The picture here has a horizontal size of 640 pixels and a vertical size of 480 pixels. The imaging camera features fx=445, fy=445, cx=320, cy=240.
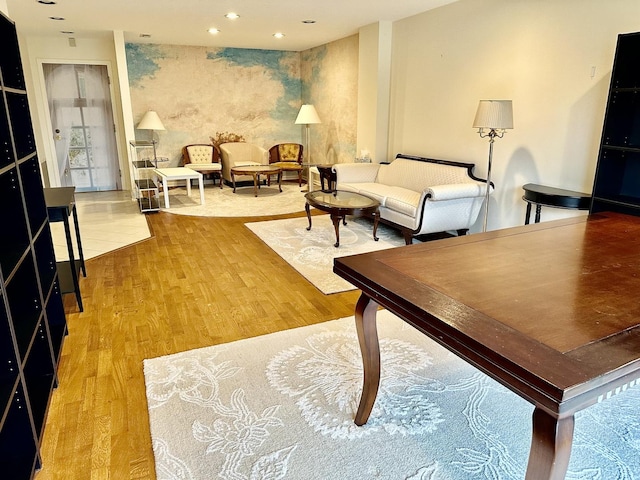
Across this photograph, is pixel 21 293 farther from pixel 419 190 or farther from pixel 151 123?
pixel 151 123

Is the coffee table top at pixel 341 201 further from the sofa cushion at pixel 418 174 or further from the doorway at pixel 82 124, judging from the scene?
the doorway at pixel 82 124

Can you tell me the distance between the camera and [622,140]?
10.5ft

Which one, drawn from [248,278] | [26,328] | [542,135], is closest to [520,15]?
[542,135]

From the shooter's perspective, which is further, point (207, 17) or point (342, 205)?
point (207, 17)

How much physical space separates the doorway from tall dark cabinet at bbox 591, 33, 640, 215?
7429 mm

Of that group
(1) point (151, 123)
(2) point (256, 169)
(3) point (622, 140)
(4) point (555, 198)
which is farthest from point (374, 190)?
(1) point (151, 123)

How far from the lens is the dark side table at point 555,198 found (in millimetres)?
3463

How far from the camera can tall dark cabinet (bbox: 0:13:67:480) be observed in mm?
1660

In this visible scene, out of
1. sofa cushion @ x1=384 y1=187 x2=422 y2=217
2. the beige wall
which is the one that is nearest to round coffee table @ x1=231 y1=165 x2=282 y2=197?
the beige wall

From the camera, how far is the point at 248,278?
3.85 metres

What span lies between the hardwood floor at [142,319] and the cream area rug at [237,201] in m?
1.14

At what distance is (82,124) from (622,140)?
780 cm

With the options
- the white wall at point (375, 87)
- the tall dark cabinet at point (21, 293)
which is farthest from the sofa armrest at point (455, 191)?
the tall dark cabinet at point (21, 293)

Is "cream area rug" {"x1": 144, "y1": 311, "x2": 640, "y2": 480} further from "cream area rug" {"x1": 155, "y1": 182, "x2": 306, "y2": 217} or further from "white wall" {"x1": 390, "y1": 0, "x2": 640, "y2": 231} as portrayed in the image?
"cream area rug" {"x1": 155, "y1": 182, "x2": 306, "y2": 217}
